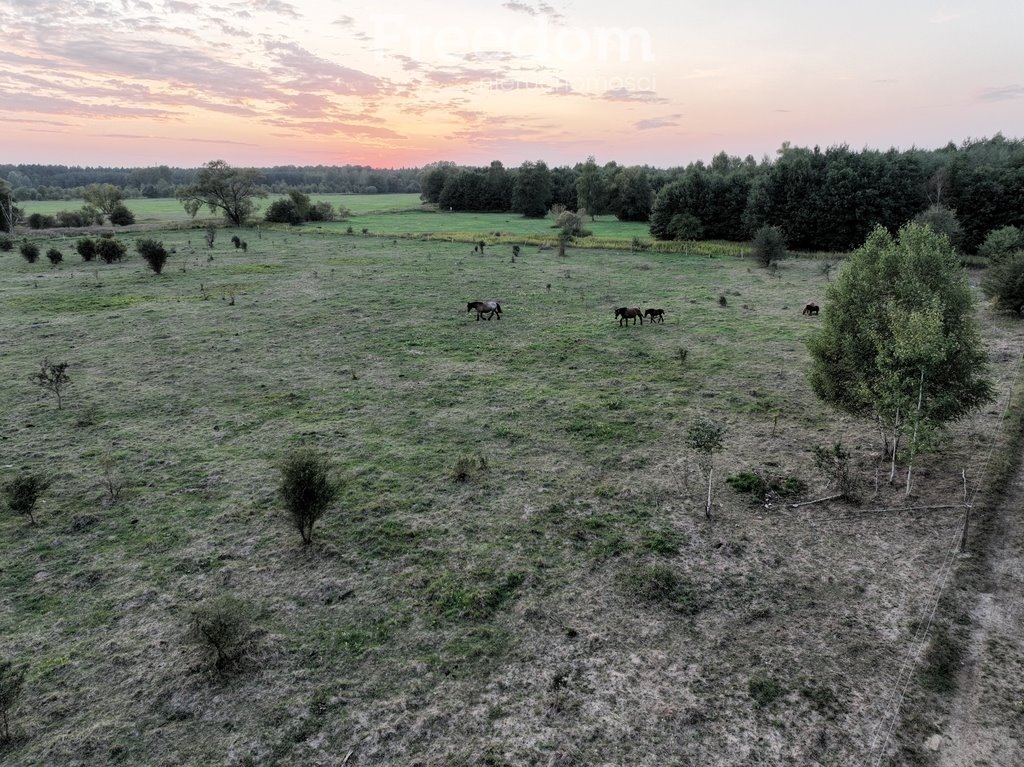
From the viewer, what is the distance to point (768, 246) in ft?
175

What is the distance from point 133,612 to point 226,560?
1923 millimetres

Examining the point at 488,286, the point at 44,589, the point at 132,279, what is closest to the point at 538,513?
the point at 44,589

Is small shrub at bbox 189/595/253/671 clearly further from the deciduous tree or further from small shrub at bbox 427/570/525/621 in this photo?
Answer: the deciduous tree

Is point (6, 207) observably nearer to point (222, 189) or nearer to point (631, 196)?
point (222, 189)

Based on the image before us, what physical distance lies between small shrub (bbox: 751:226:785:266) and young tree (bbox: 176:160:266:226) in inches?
2785

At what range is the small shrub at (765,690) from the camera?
8945mm

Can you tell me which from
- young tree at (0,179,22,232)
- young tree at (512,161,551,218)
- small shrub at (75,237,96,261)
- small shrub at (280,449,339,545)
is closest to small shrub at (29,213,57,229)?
young tree at (0,179,22,232)

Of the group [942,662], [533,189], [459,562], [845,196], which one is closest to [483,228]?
[533,189]

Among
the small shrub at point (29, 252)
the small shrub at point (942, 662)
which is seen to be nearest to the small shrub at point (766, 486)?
the small shrub at point (942, 662)

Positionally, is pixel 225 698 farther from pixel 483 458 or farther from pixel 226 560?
pixel 483 458

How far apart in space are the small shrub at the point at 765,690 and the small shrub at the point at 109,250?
62.6m

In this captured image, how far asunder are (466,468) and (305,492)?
15.4ft

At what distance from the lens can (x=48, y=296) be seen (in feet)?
128

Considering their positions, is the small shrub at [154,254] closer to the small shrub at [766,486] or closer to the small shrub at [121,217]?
the small shrub at [121,217]
